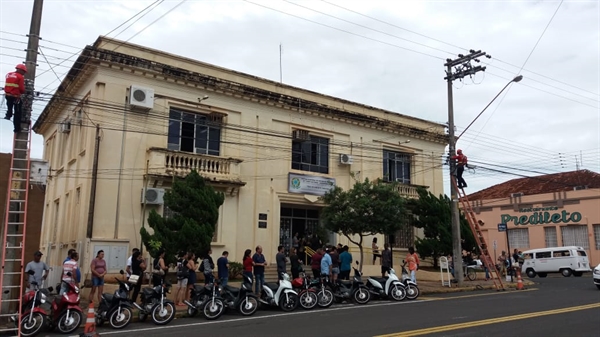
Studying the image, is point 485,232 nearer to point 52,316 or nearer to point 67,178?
point 67,178

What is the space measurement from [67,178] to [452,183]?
53.7ft

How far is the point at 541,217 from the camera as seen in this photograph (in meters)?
38.6

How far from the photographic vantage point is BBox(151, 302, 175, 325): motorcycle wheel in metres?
12.1

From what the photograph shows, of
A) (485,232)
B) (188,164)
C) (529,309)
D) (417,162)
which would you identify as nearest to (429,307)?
(529,309)

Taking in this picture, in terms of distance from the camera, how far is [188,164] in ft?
65.3

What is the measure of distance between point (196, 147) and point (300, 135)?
5221 mm

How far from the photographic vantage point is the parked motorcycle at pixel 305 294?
1443 cm

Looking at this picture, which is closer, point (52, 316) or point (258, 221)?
point (52, 316)

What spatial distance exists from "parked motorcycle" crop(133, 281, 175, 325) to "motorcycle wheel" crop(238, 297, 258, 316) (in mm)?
1790

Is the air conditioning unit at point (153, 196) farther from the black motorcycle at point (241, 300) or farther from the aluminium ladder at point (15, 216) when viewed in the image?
the aluminium ladder at point (15, 216)

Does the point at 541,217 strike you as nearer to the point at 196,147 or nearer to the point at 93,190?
the point at 196,147

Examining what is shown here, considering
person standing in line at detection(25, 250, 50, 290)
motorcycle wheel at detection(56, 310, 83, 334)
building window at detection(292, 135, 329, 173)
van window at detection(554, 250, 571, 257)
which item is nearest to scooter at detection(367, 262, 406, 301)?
building window at detection(292, 135, 329, 173)

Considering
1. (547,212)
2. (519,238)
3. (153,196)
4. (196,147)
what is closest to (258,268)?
(153,196)

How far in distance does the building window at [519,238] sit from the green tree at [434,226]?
16129mm
